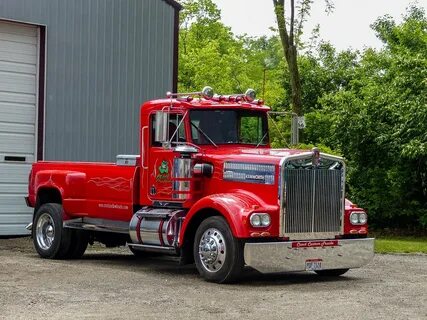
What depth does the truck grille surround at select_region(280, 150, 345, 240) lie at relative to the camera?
1260cm

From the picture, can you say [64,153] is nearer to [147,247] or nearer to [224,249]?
[147,247]

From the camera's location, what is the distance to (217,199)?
41.7 feet

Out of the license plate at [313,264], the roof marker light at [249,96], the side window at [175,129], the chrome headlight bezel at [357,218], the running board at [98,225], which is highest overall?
the roof marker light at [249,96]

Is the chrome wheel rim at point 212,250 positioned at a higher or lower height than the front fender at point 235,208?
lower

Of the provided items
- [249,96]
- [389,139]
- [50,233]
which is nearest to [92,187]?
[50,233]

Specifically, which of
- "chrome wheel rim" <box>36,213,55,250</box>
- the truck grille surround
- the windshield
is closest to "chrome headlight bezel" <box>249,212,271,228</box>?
the truck grille surround

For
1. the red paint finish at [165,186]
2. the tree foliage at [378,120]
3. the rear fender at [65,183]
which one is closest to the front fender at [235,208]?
the red paint finish at [165,186]

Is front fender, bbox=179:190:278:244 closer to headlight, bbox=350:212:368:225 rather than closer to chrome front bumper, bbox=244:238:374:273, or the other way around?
chrome front bumper, bbox=244:238:374:273

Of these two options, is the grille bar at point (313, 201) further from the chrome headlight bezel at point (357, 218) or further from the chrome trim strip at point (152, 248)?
the chrome trim strip at point (152, 248)

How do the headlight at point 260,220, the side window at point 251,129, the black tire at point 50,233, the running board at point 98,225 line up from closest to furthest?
the headlight at point 260,220 < the side window at point 251,129 < the running board at point 98,225 < the black tire at point 50,233

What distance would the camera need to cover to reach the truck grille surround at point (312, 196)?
12.6m

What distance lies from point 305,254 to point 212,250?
1248 mm

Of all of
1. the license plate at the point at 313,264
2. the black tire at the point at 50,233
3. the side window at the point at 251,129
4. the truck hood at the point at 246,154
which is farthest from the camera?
the black tire at the point at 50,233

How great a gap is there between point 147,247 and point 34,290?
9.24 ft
